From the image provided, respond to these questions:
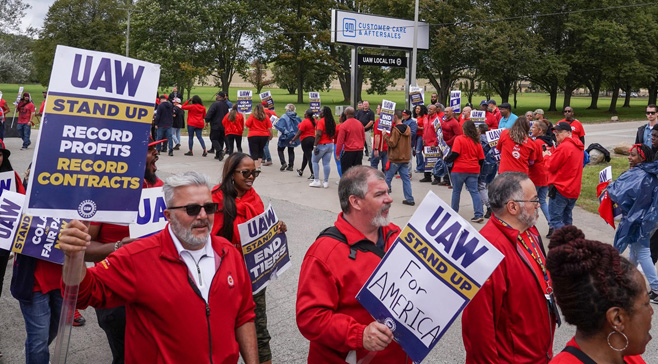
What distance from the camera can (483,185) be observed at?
11.4 metres

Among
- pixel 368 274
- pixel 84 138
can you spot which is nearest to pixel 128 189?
pixel 84 138

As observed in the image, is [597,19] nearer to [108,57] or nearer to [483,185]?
[483,185]

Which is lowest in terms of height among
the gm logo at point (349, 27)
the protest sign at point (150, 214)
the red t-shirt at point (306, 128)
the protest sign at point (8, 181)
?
the protest sign at point (150, 214)

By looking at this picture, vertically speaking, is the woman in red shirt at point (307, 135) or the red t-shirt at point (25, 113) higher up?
the red t-shirt at point (25, 113)

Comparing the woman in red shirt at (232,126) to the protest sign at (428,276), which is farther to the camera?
the woman in red shirt at (232,126)

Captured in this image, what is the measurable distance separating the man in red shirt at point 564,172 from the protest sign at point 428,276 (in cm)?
635

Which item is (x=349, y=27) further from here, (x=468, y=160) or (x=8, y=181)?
(x=8, y=181)

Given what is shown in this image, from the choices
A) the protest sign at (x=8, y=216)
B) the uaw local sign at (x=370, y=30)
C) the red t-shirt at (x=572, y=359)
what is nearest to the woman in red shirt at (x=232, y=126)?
the uaw local sign at (x=370, y=30)

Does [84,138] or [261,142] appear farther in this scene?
[261,142]

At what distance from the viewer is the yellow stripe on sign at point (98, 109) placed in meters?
2.84

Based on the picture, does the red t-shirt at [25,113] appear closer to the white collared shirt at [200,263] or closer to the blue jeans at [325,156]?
the blue jeans at [325,156]

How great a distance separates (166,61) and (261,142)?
36.4m

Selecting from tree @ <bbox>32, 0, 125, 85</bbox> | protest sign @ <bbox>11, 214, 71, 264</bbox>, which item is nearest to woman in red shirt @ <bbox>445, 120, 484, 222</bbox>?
protest sign @ <bbox>11, 214, 71, 264</bbox>

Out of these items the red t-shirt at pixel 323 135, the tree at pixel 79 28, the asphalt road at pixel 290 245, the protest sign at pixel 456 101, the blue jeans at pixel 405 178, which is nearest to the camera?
the asphalt road at pixel 290 245
